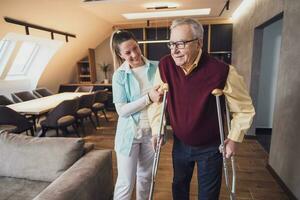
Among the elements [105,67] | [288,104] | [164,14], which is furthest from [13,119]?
[105,67]

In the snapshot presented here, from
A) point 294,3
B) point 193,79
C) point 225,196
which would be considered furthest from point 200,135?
point 294,3

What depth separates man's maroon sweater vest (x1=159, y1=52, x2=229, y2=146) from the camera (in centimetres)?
111

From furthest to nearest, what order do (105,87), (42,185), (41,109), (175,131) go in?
(105,87), (41,109), (42,185), (175,131)

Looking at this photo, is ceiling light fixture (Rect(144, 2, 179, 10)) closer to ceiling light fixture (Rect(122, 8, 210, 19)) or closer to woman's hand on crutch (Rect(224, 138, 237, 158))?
ceiling light fixture (Rect(122, 8, 210, 19))

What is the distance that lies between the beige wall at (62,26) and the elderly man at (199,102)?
2979mm

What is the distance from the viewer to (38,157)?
1782 mm

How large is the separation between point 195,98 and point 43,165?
1.41 m

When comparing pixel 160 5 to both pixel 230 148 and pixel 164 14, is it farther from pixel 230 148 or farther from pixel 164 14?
pixel 230 148

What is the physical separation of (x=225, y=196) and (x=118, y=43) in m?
1.85

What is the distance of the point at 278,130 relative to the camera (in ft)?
7.68

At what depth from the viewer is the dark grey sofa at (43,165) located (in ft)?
5.36

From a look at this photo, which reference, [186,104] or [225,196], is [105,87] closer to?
[225,196]

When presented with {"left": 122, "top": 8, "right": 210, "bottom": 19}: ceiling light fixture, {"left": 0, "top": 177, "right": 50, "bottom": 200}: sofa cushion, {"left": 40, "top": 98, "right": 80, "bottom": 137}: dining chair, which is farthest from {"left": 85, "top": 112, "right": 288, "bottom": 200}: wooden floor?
{"left": 122, "top": 8, "right": 210, "bottom": 19}: ceiling light fixture

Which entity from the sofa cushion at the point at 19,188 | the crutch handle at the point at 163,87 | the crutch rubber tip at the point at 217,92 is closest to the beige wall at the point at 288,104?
the crutch rubber tip at the point at 217,92
